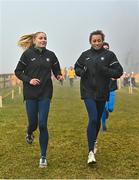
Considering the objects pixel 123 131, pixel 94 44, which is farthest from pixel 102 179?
pixel 123 131

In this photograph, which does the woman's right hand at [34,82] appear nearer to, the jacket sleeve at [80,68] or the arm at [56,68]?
the arm at [56,68]

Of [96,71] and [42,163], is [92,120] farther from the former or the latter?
[42,163]

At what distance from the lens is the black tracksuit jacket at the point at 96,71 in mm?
6523

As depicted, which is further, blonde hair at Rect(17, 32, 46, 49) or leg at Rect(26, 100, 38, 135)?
blonde hair at Rect(17, 32, 46, 49)

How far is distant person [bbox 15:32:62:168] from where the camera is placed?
6316mm

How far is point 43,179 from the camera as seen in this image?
5.61m

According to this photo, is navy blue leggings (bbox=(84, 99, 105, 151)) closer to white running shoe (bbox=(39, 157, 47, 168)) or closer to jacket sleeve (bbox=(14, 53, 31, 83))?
white running shoe (bbox=(39, 157, 47, 168))

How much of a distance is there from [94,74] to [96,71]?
0.17 feet

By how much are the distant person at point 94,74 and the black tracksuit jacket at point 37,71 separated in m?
0.47

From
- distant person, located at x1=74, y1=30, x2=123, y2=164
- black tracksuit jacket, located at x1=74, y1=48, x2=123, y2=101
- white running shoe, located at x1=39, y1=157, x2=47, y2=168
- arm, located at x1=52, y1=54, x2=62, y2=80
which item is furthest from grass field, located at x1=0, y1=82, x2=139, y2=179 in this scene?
arm, located at x1=52, y1=54, x2=62, y2=80

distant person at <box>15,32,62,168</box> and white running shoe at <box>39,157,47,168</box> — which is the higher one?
distant person at <box>15,32,62,168</box>

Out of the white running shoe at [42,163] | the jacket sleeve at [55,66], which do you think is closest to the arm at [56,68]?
the jacket sleeve at [55,66]

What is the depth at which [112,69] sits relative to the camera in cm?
660

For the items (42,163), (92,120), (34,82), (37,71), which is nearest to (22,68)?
(37,71)
